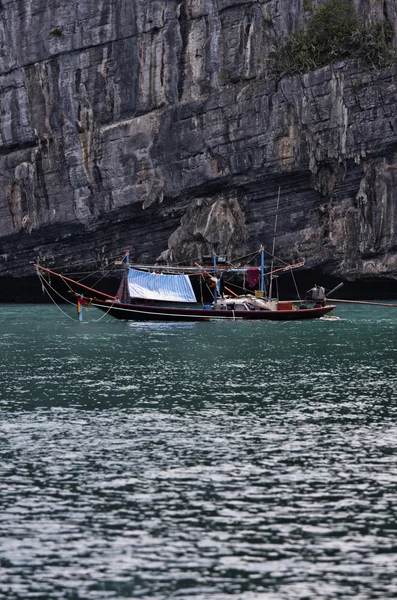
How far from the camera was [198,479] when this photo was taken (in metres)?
24.2

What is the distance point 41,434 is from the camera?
1156 inches

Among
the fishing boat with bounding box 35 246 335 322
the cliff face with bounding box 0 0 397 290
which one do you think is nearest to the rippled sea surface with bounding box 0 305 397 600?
the fishing boat with bounding box 35 246 335 322

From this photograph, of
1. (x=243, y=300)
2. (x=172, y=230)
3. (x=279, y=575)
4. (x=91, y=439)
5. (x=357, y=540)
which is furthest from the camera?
(x=172, y=230)

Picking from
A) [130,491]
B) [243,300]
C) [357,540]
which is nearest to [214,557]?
[357,540]

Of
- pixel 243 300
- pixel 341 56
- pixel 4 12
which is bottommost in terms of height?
pixel 243 300

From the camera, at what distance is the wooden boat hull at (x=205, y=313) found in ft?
237

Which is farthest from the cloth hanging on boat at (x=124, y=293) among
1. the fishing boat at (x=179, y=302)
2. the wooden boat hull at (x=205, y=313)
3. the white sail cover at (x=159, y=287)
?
the wooden boat hull at (x=205, y=313)

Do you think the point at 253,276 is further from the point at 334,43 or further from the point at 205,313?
the point at 334,43

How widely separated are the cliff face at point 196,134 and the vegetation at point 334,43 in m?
1.16

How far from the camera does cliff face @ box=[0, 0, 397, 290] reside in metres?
78.8

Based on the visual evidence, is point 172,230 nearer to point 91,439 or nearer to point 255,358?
point 255,358

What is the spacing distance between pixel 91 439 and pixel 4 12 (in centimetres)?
6655

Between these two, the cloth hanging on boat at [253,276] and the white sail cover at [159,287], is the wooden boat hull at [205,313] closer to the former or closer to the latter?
the white sail cover at [159,287]

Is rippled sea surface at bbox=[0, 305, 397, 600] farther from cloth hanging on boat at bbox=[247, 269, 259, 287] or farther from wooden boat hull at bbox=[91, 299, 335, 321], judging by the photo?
cloth hanging on boat at bbox=[247, 269, 259, 287]
